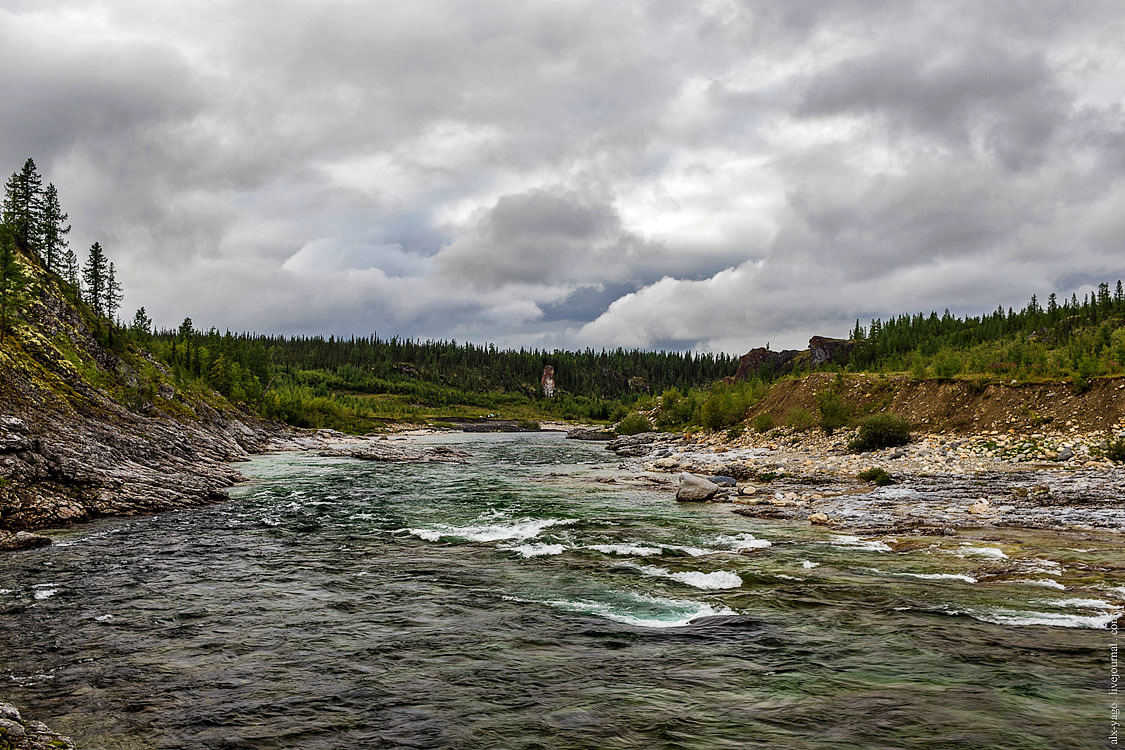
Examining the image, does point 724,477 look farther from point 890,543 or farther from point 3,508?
point 3,508

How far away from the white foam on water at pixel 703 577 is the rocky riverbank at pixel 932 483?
8.57m

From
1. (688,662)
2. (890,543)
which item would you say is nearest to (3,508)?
(688,662)

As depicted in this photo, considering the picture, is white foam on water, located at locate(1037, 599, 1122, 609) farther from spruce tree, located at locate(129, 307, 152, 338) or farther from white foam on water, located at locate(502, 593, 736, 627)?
spruce tree, located at locate(129, 307, 152, 338)

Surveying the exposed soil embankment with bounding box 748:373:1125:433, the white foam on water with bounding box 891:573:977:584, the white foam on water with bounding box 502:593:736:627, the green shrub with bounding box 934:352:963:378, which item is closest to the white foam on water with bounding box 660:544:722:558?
the white foam on water with bounding box 502:593:736:627

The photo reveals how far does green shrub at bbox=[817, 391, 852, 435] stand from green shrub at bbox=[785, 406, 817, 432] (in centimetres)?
247

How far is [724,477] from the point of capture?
37.8 meters

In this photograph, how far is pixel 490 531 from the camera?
24.1 meters

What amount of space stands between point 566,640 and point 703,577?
19.2 ft

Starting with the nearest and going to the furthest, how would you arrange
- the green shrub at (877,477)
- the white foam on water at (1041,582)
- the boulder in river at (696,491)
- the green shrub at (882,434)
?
the white foam on water at (1041,582), the boulder in river at (696,491), the green shrub at (877,477), the green shrub at (882,434)

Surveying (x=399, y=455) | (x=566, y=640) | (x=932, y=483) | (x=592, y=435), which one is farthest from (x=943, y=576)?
(x=592, y=435)

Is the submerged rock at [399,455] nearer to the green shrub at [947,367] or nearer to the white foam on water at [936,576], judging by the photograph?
the green shrub at [947,367]

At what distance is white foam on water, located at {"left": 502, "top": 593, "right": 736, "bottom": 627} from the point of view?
43.2ft

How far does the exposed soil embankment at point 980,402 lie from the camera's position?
4038 cm

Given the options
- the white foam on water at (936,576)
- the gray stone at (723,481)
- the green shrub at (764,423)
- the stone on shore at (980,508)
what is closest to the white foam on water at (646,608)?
the white foam on water at (936,576)
